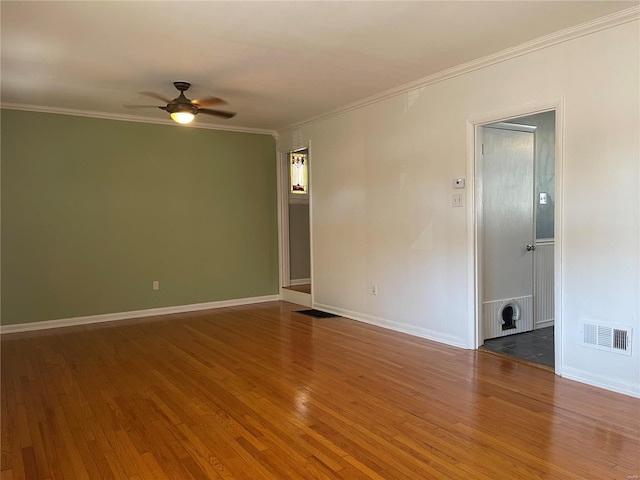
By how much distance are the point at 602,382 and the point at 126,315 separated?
5266 millimetres

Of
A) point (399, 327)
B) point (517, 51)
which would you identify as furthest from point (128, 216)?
point (517, 51)

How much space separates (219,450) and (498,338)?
10.3 feet

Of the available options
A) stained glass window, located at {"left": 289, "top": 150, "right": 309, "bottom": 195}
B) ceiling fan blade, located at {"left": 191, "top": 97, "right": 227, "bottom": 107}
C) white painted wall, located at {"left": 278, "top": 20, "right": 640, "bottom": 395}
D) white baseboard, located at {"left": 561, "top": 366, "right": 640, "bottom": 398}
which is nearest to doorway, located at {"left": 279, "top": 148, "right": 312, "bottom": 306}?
stained glass window, located at {"left": 289, "top": 150, "right": 309, "bottom": 195}

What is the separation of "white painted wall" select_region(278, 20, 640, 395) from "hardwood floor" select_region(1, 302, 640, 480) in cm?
47

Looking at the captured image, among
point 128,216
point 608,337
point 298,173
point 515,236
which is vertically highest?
point 298,173

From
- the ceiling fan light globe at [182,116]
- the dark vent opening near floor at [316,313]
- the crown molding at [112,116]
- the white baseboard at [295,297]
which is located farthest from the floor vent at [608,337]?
the crown molding at [112,116]

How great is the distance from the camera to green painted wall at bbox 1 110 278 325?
539 centimetres

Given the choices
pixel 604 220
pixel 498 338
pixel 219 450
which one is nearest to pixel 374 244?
pixel 498 338

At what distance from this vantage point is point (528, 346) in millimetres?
4348

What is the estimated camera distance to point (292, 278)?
301 inches

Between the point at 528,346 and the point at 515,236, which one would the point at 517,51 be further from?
the point at 528,346

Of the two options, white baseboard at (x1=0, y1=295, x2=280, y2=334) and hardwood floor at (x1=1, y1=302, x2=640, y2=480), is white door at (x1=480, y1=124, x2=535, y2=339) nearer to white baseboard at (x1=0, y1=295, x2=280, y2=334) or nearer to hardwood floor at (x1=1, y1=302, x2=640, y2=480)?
hardwood floor at (x1=1, y1=302, x2=640, y2=480)

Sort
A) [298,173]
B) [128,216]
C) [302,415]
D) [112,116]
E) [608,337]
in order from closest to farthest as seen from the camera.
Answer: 1. [302,415]
2. [608,337]
3. [112,116]
4. [128,216]
5. [298,173]

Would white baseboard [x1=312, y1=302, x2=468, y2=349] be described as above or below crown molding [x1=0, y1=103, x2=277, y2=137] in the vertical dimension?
below
